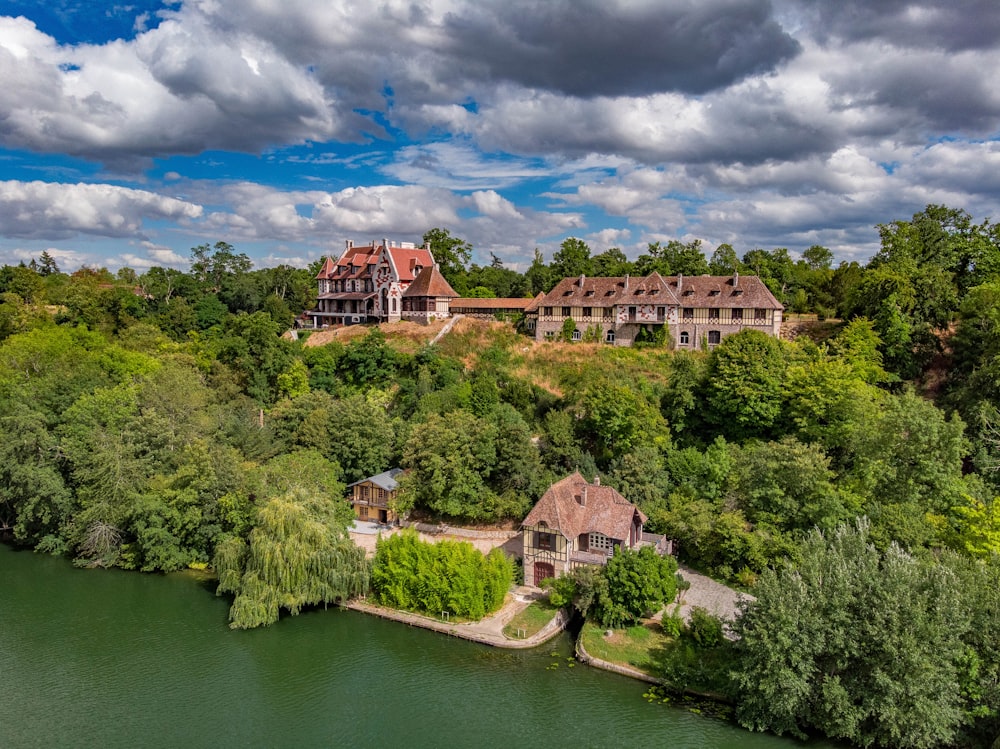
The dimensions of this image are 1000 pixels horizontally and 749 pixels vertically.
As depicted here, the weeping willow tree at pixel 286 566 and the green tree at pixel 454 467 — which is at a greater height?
the green tree at pixel 454 467

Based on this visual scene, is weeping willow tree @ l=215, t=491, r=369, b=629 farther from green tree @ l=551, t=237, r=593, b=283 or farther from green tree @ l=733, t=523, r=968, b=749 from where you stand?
green tree @ l=551, t=237, r=593, b=283

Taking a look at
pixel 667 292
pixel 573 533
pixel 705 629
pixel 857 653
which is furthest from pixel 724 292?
pixel 857 653

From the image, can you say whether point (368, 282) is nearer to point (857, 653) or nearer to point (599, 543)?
point (599, 543)

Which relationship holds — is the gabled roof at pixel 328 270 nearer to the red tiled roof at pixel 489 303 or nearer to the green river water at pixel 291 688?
the red tiled roof at pixel 489 303

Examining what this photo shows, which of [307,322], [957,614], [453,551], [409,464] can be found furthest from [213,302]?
[957,614]

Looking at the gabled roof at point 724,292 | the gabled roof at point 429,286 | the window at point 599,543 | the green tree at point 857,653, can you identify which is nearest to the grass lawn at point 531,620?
the window at point 599,543
